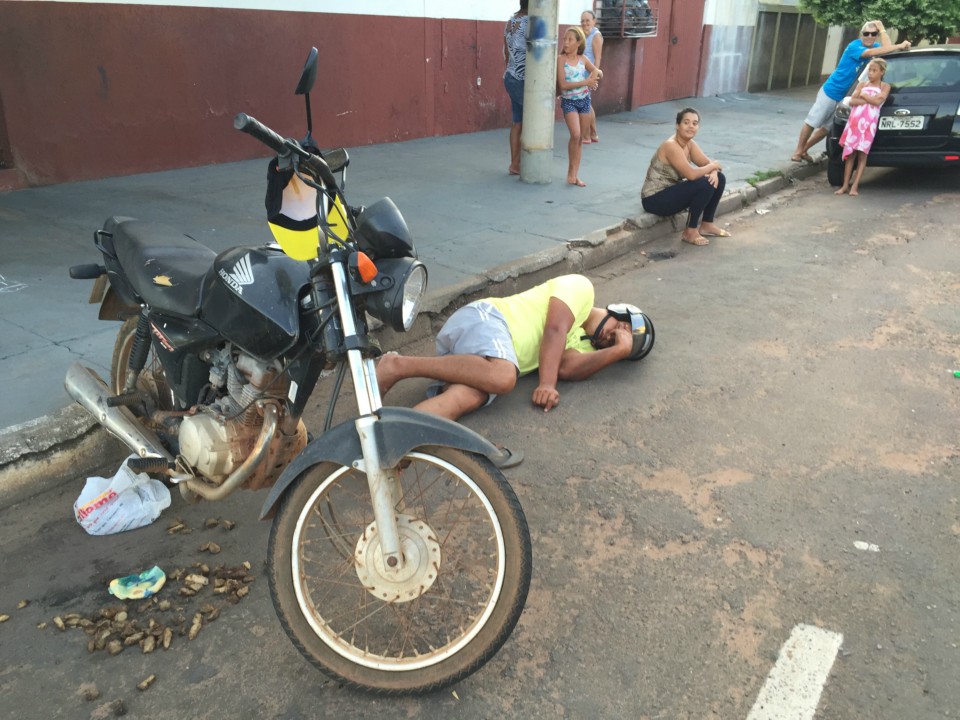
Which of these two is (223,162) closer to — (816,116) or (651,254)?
(651,254)

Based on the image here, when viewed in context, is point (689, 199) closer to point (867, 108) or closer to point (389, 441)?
point (867, 108)

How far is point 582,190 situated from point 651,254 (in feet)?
5.14

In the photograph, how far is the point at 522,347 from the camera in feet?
13.1

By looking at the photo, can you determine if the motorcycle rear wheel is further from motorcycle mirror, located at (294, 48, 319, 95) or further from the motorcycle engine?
motorcycle mirror, located at (294, 48, 319, 95)

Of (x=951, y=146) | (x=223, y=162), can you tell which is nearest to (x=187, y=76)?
(x=223, y=162)

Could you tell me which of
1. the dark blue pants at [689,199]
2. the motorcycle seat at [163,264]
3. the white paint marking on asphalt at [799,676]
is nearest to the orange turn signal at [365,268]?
the motorcycle seat at [163,264]

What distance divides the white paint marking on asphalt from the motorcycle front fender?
1.03m

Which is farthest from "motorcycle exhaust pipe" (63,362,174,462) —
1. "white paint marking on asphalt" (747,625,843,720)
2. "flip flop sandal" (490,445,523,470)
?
"white paint marking on asphalt" (747,625,843,720)

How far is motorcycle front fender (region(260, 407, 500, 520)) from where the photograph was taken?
83.2 inches

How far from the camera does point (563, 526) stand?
305 centimetres

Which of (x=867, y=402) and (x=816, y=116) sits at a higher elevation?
(x=816, y=116)

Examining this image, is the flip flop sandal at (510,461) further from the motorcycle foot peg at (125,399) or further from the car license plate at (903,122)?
the car license plate at (903,122)

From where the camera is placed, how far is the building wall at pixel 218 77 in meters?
6.62

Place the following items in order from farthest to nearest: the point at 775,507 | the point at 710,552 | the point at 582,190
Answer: the point at 582,190 < the point at 775,507 < the point at 710,552
